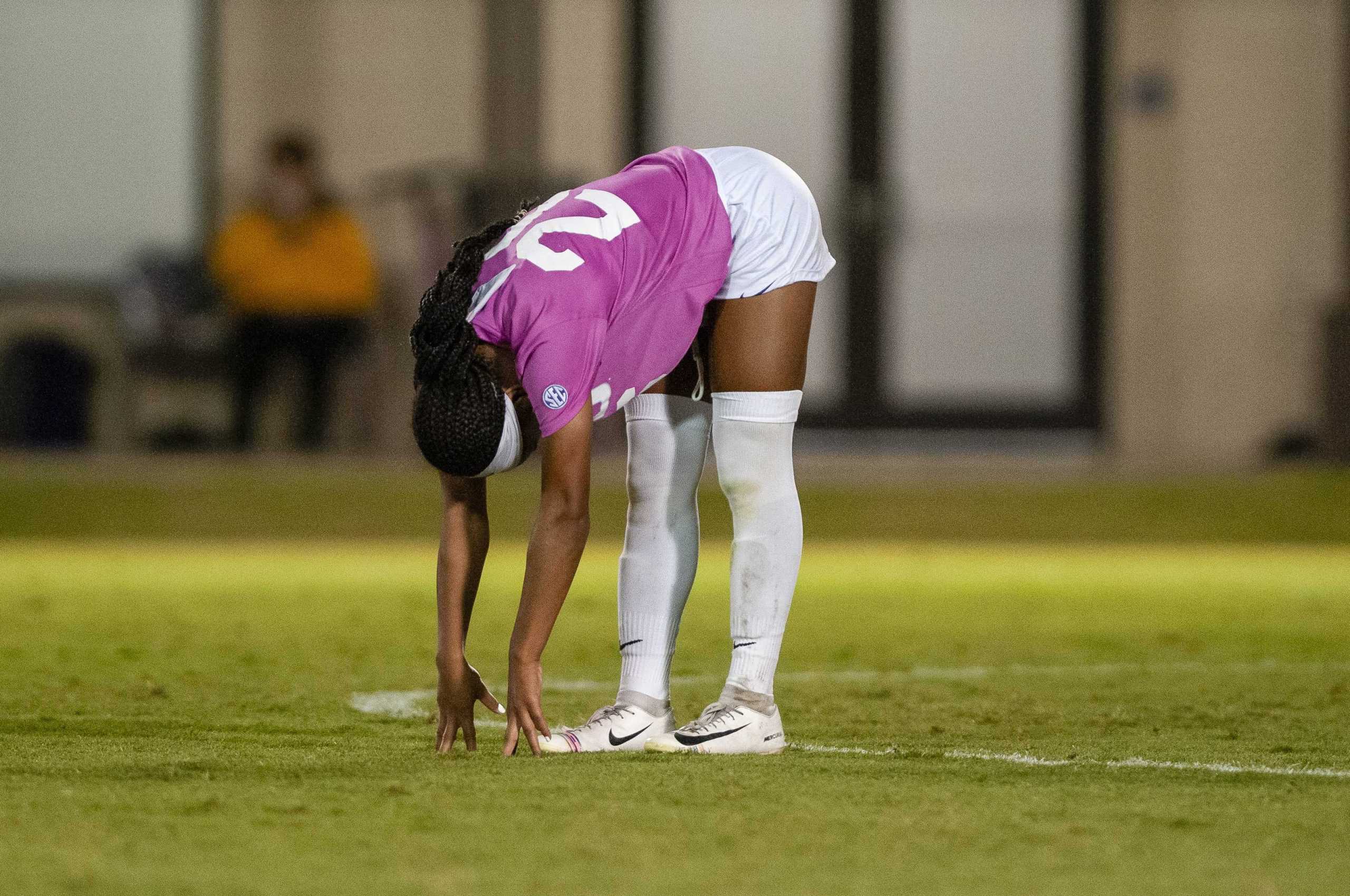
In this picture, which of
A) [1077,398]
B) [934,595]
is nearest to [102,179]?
[1077,398]

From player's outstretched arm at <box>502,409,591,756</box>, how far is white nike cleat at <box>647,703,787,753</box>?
0.25m

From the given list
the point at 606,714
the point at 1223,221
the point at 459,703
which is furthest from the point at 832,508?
the point at 459,703

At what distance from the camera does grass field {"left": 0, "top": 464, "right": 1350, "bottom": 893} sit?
2344 mm

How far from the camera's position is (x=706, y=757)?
10.2 ft

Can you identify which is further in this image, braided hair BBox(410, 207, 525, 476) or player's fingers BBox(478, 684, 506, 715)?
player's fingers BBox(478, 684, 506, 715)

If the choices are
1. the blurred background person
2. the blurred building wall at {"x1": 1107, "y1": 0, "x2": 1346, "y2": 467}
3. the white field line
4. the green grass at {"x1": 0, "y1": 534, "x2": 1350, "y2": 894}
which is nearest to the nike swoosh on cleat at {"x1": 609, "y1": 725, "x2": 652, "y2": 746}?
the green grass at {"x1": 0, "y1": 534, "x2": 1350, "y2": 894}

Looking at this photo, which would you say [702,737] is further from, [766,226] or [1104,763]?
[766,226]

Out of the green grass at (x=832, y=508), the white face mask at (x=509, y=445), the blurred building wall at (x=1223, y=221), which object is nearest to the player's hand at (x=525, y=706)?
the white face mask at (x=509, y=445)

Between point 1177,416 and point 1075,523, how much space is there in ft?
7.51

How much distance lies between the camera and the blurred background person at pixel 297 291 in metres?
7.89

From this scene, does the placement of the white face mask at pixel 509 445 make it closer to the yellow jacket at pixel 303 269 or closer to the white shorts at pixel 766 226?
the white shorts at pixel 766 226

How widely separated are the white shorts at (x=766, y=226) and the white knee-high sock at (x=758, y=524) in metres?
0.17

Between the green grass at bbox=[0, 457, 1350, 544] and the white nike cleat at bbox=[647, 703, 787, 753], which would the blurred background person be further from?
the white nike cleat at bbox=[647, 703, 787, 753]

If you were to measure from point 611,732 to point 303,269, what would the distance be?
16.3 feet
